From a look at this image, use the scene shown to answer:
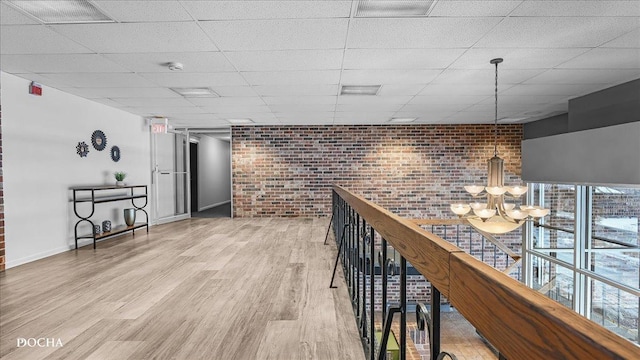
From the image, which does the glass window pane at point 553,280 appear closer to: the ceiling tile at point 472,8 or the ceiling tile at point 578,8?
the ceiling tile at point 578,8

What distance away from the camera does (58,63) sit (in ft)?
10.4

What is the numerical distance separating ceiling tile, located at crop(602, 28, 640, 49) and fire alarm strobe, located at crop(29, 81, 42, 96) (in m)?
5.48

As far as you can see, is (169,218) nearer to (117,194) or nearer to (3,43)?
(117,194)

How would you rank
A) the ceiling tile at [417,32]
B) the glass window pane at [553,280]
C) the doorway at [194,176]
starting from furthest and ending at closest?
the doorway at [194,176] < the glass window pane at [553,280] < the ceiling tile at [417,32]

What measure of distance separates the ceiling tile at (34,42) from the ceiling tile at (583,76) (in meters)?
4.40

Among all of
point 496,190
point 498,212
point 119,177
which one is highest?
point 119,177

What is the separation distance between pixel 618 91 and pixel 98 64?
5.70 metres

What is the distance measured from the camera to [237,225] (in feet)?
20.0

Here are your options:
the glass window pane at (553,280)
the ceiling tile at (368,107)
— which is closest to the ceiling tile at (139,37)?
the ceiling tile at (368,107)

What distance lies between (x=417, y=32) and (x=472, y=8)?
0.42 m

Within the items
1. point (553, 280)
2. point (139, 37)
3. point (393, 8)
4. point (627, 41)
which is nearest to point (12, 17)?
point (139, 37)

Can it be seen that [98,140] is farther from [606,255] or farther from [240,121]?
[606,255]

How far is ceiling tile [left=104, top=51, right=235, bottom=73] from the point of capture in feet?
9.71

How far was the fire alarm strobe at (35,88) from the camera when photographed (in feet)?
12.1
